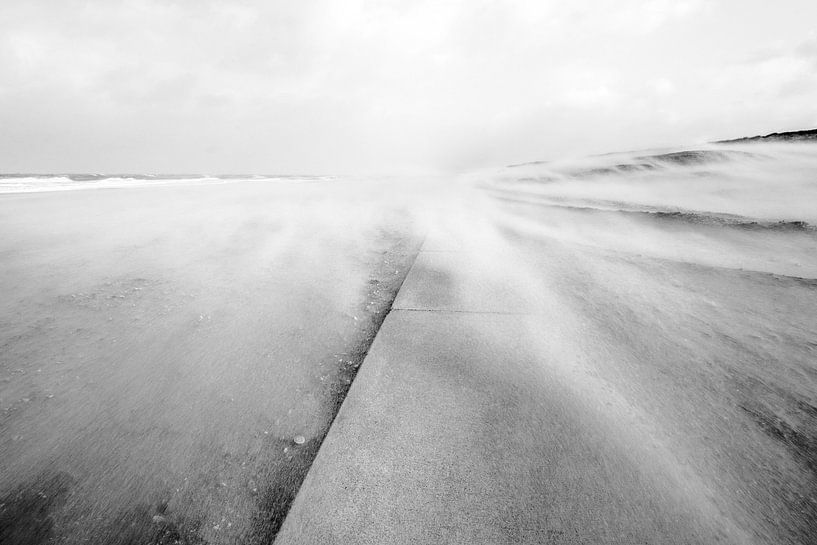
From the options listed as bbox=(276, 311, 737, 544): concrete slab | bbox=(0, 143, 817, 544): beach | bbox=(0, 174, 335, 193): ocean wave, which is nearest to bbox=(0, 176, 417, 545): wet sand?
bbox=(0, 143, 817, 544): beach

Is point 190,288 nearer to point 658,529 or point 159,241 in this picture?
point 159,241

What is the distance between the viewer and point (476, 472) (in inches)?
46.3

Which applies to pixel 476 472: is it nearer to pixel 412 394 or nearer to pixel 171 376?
pixel 412 394

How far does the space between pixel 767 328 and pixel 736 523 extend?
1.57 metres

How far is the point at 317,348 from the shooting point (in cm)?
193

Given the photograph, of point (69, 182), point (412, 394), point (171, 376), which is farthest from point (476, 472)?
point (69, 182)

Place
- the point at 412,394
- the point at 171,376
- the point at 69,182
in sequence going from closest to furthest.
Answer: the point at 412,394 < the point at 171,376 < the point at 69,182

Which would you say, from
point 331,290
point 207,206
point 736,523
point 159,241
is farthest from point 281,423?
point 207,206

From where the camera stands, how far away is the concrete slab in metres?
1.01

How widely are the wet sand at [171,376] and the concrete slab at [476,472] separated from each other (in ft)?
0.57

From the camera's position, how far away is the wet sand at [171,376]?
3.63 ft

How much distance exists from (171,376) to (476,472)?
5.13ft

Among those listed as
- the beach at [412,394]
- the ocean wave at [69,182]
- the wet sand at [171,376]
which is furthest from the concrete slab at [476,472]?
the ocean wave at [69,182]

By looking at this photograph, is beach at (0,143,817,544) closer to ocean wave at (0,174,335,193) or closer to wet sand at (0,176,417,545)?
wet sand at (0,176,417,545)
